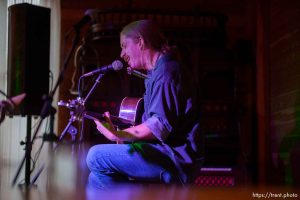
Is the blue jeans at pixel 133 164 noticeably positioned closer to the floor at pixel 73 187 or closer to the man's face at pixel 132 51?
the floor at pixel 73 187

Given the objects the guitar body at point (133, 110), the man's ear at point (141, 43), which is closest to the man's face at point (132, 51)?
the man's ear at point (141, 43)

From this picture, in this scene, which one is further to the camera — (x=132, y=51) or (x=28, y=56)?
(x=28, y=56)

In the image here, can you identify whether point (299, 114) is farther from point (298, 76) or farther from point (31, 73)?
point (31, 73)

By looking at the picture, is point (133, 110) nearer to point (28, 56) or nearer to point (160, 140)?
point (160, 140)

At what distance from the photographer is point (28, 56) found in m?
2.66

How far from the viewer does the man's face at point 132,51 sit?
7.48 feet

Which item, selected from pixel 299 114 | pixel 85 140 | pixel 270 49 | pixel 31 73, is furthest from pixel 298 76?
pixel 31 73

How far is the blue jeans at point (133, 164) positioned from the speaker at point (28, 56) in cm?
77

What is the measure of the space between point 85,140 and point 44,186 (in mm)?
450

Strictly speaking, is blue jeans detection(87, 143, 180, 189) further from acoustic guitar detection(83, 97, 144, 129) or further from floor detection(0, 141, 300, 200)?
acoustic guitar detection(83, 97, 144, 129)

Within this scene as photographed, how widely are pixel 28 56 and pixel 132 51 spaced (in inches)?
29.0

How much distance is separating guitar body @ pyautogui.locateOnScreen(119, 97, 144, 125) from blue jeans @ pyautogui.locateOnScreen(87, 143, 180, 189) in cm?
37

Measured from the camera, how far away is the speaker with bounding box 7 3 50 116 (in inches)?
104

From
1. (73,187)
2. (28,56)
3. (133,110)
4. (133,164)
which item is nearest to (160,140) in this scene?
(133,164)
